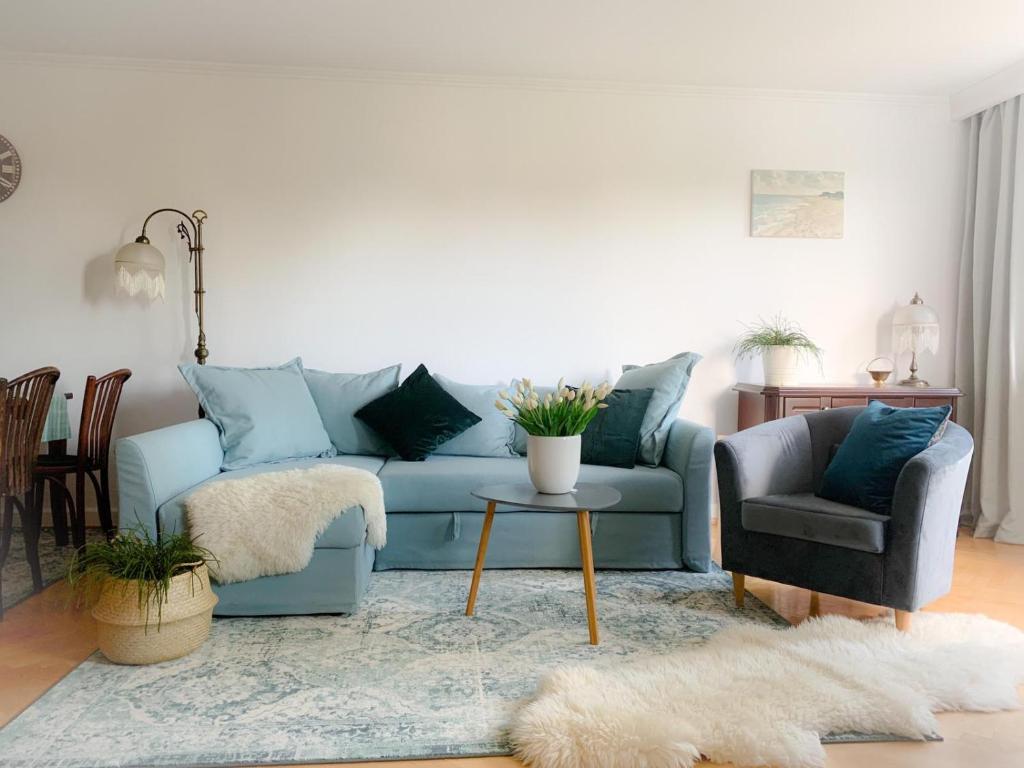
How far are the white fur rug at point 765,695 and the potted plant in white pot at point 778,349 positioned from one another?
1867 mm

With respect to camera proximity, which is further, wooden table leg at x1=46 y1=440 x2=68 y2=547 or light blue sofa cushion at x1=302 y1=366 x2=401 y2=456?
light blue sofa cushion at x1=302 y1=366 x2=401 y2=456

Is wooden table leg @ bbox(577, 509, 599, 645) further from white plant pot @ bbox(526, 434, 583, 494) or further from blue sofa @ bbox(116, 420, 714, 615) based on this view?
blue sofa @ bbox(116, 420, 714, 615)

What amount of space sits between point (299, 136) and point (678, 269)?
2320 millimetres

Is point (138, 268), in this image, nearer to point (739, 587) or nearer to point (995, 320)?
point (739, 587)

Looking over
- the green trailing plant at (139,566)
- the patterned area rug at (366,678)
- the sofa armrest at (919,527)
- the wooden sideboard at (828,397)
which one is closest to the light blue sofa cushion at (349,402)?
the patterned area rug at (366,678)

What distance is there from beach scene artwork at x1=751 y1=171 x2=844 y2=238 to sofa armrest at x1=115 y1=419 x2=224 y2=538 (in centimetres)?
335

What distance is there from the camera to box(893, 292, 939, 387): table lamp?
432 cm

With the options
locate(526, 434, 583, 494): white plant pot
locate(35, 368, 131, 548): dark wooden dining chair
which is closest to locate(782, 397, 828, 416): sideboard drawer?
locate(526, 434, 583, 494): white plant pot

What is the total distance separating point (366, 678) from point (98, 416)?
223 centimetres

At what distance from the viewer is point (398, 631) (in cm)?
264

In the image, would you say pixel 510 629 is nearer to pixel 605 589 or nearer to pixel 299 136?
pixel 605 589

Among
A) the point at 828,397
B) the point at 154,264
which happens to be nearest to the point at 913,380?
the point at 828,397

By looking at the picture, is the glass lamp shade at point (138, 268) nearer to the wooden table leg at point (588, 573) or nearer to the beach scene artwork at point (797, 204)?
the wooden table leg at point (588, 573)

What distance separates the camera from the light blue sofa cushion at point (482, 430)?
3.81 metres
